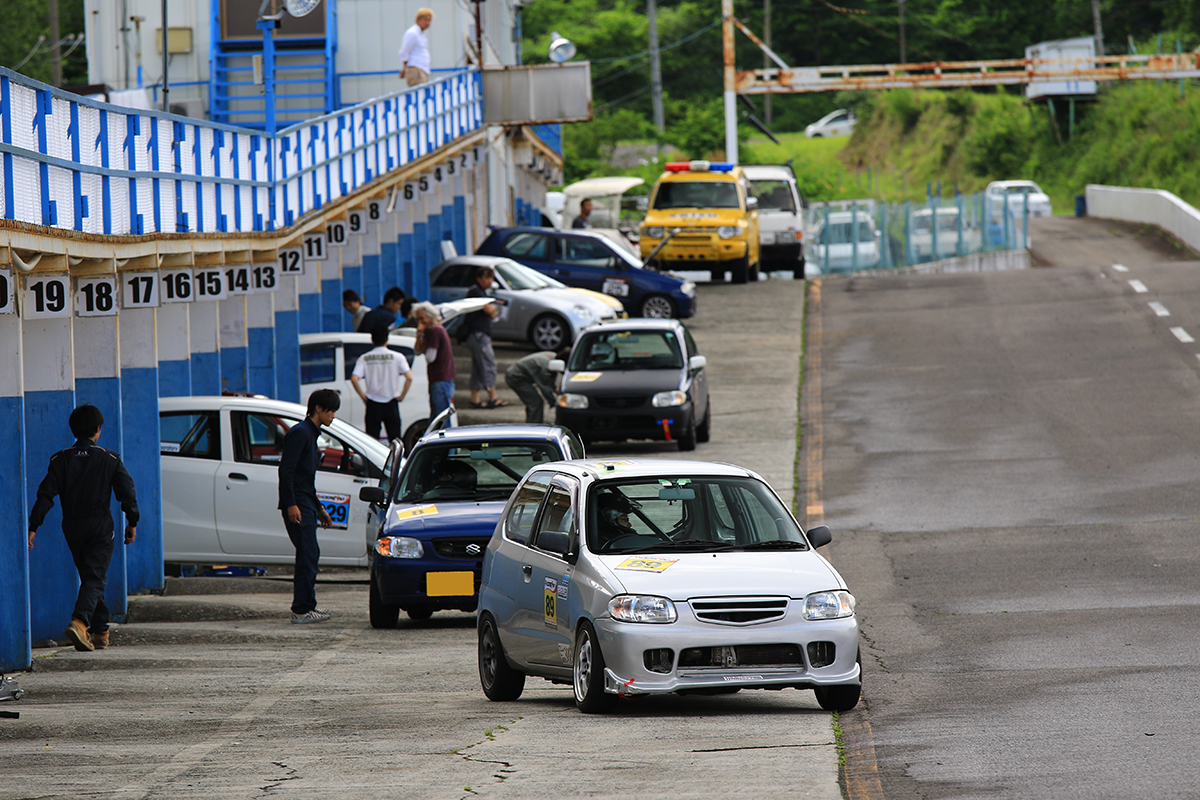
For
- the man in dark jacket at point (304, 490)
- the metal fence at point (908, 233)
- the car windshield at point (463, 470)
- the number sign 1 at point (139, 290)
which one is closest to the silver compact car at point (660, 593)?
the car windshield at point (463, 470)

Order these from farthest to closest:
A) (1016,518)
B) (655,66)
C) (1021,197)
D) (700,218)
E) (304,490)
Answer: (655,66) → (1021,197) → (700,218) → (1016,518) → (304,490)

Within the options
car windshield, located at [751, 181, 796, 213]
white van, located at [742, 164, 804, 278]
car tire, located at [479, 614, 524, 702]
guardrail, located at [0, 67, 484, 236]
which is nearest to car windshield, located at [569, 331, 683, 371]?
guardrail, located at [0, 67, 484, 236]

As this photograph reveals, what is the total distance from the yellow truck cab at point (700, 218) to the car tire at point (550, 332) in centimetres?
699

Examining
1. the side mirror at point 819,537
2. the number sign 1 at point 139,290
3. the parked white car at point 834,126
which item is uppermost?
the parked white car at point 834,126

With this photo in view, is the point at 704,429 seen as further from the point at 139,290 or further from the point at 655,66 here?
the point at 655,66

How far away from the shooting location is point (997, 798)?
6.92m

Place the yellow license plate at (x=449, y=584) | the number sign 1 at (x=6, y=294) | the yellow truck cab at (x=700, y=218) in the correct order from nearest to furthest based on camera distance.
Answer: the number sign 1 at (x=6, y=294)
the yellow license plate at (x=449, y=584)
the yellow truck cab at (x=700, y=218)

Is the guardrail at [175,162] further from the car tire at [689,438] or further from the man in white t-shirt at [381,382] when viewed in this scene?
the car tire at [689,438]

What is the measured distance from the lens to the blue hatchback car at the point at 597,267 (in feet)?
102

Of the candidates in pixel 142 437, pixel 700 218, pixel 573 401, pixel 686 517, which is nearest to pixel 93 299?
pixel 142 437

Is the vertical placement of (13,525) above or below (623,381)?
below

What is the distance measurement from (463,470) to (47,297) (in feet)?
11.7

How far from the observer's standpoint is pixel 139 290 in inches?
601

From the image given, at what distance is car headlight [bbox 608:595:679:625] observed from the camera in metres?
8.97
